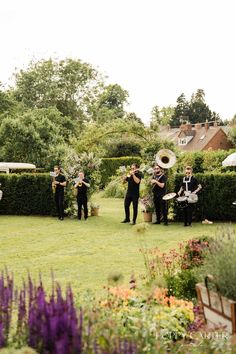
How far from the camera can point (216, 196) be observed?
1591 centimetres

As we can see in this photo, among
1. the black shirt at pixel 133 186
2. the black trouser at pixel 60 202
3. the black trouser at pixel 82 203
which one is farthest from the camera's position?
the black trouser at pixel 60 202

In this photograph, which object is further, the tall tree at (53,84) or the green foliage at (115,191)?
the tall tree at (53,84)

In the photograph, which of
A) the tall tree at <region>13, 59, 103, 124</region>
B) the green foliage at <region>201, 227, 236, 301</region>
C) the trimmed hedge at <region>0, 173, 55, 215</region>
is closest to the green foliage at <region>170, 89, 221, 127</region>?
the tall tree at <region>13, 59, 103, 124</region>

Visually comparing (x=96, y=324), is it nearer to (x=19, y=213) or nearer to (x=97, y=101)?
(x=19, y=213)

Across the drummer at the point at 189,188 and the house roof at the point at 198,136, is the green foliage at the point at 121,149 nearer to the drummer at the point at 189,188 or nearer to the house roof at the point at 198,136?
the drummer at the point at 189,188

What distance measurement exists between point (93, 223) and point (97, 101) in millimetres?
45347

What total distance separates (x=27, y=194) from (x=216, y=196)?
7.09 metres

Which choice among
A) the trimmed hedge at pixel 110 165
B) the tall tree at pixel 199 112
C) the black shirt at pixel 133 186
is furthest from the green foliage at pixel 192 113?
the black shirt at pixel 133 186

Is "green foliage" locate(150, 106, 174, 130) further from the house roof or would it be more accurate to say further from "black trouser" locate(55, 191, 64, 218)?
"black trouser" locate(55, 191, 64, 218)

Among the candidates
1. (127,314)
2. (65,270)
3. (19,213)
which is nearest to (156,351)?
(127,314)

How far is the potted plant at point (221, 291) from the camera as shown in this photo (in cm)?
396

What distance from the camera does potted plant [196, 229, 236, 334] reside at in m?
3.96

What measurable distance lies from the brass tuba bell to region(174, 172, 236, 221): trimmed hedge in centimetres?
49

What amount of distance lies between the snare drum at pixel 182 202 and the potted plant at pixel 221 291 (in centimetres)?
1057
